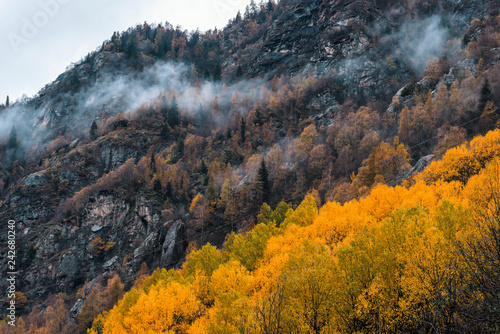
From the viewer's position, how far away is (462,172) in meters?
57.1

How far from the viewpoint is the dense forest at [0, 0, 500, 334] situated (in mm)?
23797

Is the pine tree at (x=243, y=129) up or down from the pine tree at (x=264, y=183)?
up

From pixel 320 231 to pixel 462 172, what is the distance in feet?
101

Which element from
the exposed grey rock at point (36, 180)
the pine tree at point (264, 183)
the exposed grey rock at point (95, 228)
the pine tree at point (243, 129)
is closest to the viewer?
the pine tree at point (264, 183)

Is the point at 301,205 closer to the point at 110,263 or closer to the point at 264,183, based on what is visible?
the point at 264,183

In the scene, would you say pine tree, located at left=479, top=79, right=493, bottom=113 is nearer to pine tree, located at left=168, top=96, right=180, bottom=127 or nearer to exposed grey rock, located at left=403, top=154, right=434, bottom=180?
exposed grey rock, located at left=403, top=154, right=434, bottom=180

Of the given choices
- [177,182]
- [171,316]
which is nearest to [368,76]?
[177,182]

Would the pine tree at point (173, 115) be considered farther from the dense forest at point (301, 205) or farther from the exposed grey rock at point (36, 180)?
the exposed grey rock at point (36, 180)


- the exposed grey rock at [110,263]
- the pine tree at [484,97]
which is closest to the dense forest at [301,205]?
the pine tree at [484,97]

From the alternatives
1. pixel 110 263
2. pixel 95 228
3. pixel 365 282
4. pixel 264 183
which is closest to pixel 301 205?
pixel 365 282

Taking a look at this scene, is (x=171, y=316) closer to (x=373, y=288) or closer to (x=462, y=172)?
(x=373, y=288)

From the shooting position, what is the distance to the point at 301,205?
189ft

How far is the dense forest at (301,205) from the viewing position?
78.1 feet

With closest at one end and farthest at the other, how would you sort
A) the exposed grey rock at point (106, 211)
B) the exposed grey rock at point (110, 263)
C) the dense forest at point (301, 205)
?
the dense forest at point (301, 205) < the exposed grey rock at point (110, 263) < the exposed grey rock at point (106, 211)
